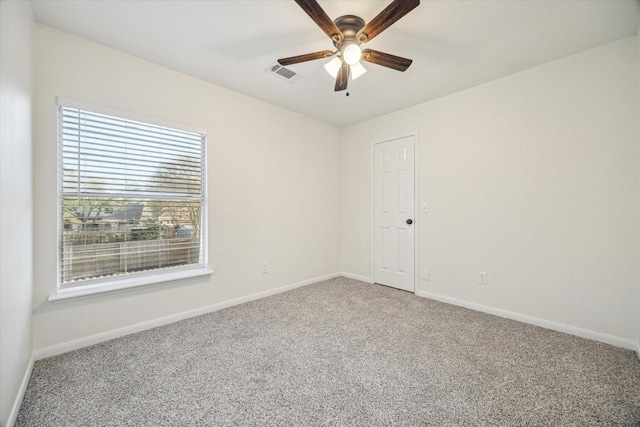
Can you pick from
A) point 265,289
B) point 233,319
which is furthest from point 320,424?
point 265,289

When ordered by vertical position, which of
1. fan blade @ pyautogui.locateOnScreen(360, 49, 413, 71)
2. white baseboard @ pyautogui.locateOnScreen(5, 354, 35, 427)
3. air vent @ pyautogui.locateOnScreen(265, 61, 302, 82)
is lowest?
white baseboard @ pyautogui.locateOnScreen(5, 354, 35, 427)

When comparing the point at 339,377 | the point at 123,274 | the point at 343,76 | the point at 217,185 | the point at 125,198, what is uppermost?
the point at 343,76

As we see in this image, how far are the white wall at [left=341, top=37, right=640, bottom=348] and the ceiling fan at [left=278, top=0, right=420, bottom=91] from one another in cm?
145

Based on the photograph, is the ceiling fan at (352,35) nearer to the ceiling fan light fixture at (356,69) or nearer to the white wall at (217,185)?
the ceiling fan light fixture at (356,69)

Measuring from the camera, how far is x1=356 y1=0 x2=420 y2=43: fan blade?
1486 millimetres

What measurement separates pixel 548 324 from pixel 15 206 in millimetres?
4073

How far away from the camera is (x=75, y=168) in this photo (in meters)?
2.15

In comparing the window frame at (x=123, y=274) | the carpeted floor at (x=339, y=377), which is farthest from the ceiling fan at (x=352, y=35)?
the carpeted floor at (x=339, y=377)

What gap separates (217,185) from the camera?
9.64 ft

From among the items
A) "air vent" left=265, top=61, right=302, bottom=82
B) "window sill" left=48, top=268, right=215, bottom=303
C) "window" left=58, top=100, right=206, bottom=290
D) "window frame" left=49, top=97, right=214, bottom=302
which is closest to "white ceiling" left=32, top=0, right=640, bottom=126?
"air vent" left=265, top=61, right=302, bottom=82

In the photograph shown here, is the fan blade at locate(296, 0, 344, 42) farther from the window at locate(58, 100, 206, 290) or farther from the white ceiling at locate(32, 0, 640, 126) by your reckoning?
the window at locate(58, 100, 206, 290)

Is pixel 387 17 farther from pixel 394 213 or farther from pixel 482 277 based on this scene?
pixel 482 277

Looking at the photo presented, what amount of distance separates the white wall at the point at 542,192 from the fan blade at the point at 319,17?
197 cm

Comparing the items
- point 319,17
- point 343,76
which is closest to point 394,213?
point 343,76
